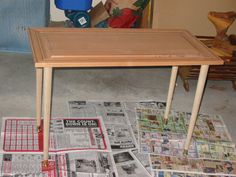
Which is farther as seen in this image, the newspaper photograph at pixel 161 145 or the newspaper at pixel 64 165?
the newspaper photograph at pixel 161 145

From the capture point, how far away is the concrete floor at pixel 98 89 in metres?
1.82

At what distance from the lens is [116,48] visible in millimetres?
1339

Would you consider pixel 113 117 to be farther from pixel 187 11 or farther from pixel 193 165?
pixel 187 11

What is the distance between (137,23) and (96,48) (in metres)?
1.23

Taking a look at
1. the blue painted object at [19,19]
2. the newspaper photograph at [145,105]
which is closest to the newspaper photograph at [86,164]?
the newspaper photograph at [145,105]

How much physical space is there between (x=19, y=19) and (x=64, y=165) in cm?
117

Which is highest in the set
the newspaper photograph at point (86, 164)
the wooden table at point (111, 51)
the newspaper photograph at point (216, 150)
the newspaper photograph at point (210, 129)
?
the wooden table at point (111, 51)

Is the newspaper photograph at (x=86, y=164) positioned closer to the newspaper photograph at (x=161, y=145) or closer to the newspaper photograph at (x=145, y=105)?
the newspaper photograph at (x=161, y=145)

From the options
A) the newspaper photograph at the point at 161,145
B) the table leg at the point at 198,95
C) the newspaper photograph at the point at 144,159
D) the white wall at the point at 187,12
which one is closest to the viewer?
the table leg at the point at 198,95

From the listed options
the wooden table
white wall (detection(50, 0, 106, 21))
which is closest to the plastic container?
white wall (detection(50, 0, 106, 21))

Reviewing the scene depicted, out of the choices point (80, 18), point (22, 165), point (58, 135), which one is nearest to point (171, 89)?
point (58, 135)

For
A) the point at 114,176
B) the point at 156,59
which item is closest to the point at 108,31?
the point at 156,59

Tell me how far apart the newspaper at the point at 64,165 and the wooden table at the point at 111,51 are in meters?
0.05

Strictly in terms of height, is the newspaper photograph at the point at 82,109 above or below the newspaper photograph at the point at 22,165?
above
